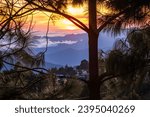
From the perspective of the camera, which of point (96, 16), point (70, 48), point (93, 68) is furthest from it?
point (70, 48)

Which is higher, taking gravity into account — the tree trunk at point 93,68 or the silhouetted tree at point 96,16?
the silhouetted tree at point 96,16

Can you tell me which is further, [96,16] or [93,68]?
[96,16]

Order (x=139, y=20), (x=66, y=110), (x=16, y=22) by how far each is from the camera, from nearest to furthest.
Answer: (x=66, y=110) → (x=16, y=22) → (x=139, y=20)

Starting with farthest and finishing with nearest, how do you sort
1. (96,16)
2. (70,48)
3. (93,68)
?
(70,48)
(96,16)
(93,68)

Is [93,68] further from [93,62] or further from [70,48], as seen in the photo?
[70,48]

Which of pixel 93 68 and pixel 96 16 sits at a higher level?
pixel 96 16

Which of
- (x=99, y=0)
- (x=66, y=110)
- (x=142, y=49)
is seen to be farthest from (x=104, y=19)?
(x=66, y=110)

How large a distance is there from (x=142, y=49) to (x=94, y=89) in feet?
1.52

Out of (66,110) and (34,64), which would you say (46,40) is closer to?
(34,64)

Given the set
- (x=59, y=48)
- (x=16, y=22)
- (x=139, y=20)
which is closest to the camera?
(x=16, y=22)

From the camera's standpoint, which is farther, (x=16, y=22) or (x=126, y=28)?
(x=126, y=28)

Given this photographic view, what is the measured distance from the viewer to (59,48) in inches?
198

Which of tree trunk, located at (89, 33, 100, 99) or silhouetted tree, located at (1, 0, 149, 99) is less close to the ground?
silhouetted tree, located at (1, 0, 149, 99)

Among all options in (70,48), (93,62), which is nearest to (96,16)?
(93,62)
